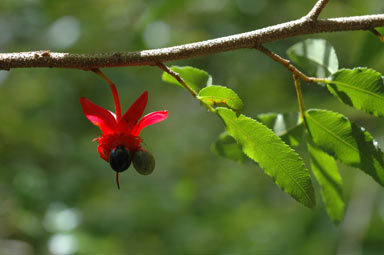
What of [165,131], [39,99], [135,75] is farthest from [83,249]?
[165,131]

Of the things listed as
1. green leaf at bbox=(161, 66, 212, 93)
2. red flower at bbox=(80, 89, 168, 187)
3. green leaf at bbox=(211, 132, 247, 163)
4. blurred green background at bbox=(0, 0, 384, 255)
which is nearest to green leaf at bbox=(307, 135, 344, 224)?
green leaf at bbox=(211, 132, 247, 163)

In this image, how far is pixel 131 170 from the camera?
17.4 feet

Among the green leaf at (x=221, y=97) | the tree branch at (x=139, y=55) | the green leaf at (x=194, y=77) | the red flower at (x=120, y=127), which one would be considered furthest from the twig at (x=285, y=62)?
the red flower at (x=120, y=127)

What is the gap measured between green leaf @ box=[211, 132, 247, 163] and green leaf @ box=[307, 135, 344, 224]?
34cm

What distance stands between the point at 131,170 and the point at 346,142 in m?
3.79

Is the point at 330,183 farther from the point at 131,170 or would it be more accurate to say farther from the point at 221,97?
the point at 131,170

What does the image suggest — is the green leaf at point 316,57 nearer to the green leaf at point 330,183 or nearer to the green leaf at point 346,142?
the green leaf at point 346,142

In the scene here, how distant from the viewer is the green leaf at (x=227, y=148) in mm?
2176

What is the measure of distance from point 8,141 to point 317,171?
10.9 ft

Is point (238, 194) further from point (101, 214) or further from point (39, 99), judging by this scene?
point (39, 99)

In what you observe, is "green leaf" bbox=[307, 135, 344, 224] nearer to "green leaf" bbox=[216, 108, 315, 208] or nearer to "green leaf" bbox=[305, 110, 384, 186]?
"green leaf" bbox=[305, 110, 384, 186]

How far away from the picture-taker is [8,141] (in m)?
4.47

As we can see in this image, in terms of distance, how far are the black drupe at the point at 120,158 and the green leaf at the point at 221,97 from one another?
1.13ft

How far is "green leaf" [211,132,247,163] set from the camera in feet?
7.14
